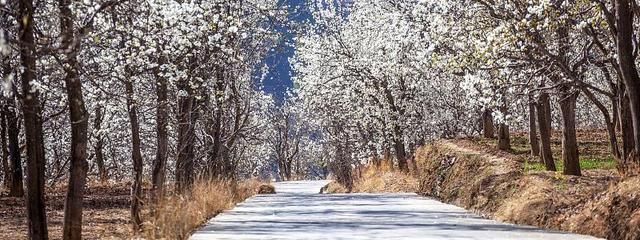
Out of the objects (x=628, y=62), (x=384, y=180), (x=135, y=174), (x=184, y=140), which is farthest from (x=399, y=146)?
(x=628, y=62)

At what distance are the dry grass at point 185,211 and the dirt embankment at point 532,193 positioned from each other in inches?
185

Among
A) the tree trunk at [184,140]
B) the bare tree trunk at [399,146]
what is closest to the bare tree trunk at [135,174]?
the tree trunk at [184,140]

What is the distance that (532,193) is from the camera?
13.7m

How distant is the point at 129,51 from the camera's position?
43.2 ft

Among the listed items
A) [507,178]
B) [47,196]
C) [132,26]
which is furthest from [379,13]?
[132,26]

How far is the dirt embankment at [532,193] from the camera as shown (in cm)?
1063

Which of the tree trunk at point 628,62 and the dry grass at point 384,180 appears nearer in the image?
Answer: the tree trunk at point 628,62

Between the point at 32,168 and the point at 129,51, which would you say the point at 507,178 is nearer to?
the point at 129,51

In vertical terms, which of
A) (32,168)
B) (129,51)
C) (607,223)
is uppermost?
(129,51)

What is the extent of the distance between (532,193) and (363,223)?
2.58 meters

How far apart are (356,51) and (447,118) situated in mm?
4532

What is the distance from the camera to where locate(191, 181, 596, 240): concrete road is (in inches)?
463

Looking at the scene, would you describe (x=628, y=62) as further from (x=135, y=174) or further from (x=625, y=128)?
(x=135, y=174)

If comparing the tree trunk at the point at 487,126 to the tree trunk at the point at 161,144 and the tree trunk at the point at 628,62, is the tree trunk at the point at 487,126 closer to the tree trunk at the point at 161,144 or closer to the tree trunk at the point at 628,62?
the tree trunk at the point at 161,144
